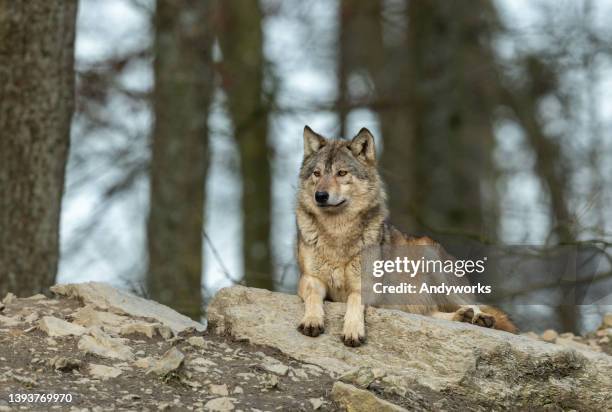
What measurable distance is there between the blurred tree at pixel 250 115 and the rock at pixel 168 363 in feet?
25.6

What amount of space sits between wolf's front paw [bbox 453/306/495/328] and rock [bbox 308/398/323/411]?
2103mm

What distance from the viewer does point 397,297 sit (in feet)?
23.7

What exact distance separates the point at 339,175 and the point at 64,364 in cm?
284

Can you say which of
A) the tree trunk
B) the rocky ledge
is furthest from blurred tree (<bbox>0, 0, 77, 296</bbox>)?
the tree trunk

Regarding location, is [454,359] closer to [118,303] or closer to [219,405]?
[219,405]

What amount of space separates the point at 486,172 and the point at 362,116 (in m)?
2.73

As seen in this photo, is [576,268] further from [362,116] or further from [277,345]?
[362,116]

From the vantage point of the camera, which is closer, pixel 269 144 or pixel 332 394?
pixel 332 394

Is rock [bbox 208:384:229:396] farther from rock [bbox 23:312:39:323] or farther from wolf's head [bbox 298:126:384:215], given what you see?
wolf's head [bbox 298:126:384:215]

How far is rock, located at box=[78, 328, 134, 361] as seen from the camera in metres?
5.73

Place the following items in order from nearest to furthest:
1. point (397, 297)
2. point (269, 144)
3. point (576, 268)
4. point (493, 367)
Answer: point (493, 367) → point (397, 297) → point (576, 268) → point (269, 144)

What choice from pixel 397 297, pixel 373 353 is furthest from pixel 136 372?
pixel 397 297

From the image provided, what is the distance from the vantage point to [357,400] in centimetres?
532

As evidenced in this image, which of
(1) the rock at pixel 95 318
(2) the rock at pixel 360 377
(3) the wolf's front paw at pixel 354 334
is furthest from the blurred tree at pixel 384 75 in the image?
(2) the rock at pixel 360 377
